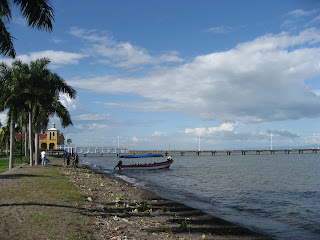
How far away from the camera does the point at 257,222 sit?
48.6ft

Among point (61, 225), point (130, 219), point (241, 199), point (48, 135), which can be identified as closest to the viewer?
point (61, 225)

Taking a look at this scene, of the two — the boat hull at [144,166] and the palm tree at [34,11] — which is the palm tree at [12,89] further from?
the boat hull at [144,166]

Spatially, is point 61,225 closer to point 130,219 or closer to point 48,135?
point 130,219

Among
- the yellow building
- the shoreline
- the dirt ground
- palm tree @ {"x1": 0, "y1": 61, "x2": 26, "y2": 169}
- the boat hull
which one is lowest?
the boat hull

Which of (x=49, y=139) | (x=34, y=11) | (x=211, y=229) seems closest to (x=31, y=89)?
(x=34, y=11)

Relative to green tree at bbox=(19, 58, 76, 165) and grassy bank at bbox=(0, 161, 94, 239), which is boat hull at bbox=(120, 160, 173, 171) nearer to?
green tree at bbox=(19, 58, 76, 165)

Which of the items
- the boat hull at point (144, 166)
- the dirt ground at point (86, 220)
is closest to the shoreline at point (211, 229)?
the dirt ground at point (86, 220)

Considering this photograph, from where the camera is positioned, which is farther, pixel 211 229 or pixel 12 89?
pixel 12 89

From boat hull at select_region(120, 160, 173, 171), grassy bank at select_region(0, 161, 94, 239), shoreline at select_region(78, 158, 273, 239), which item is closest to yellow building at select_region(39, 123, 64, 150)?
boat hull at select_region(120, 160, 173, 171)

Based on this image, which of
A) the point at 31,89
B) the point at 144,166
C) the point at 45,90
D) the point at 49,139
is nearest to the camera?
the point at 31,89

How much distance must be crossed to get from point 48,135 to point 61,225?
90.0 meters

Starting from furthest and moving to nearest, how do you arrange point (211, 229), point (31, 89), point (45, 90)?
point (45, 90)
point (31, 89)
point (211, 229)

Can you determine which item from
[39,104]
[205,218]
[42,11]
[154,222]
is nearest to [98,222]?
[154,222]

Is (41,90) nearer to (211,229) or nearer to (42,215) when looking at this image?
(42,215)
